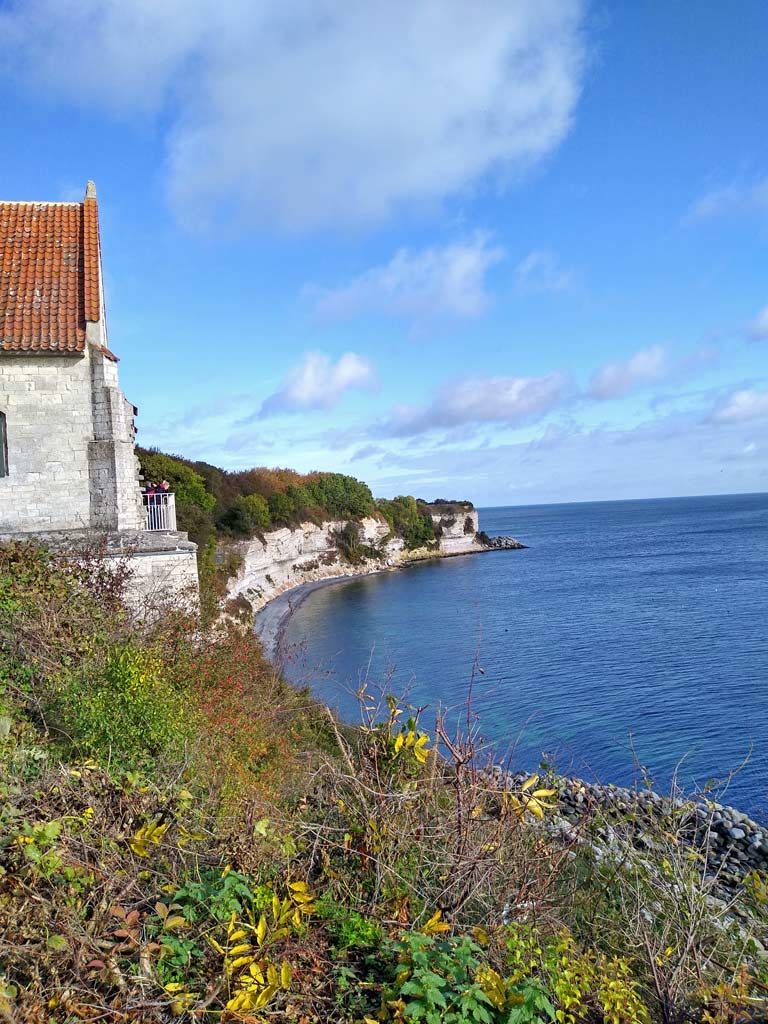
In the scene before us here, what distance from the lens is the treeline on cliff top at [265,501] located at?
38003 mm

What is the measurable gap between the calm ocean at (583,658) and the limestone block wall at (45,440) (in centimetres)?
652

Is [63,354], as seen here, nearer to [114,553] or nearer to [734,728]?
[114,553]

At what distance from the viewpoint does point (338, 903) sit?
16.9 ft

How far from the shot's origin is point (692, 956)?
486 cm

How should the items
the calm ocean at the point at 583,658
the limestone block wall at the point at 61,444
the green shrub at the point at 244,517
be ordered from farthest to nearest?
the green shrub at the point at 244,517 < the calm ocean at the point at 583,658 < the limestone block wall at the point at 61,444

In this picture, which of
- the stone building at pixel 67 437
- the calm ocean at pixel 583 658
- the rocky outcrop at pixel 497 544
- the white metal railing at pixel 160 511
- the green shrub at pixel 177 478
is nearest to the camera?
the stone building at pixel 67 437

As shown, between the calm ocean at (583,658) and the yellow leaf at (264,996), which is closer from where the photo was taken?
the yellow leaf at (264,996)

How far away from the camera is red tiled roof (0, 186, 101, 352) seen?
16.0 metres

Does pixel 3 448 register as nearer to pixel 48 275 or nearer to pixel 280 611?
pixel 48 275

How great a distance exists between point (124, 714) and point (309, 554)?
193 feet

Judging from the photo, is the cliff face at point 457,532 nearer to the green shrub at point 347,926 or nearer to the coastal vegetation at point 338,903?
the coastal vegetation at point 338,903

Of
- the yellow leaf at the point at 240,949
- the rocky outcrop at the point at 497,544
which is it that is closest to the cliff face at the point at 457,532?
the rocky outcrop at the point at 497,544

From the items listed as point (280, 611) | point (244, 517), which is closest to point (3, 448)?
point (280, 611)

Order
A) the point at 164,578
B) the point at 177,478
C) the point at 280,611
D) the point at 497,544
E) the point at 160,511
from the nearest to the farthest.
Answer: the point at 164,578 → the point at 160,511 → the point at 177,478 → the point at 280,611 → the point at 497,544
